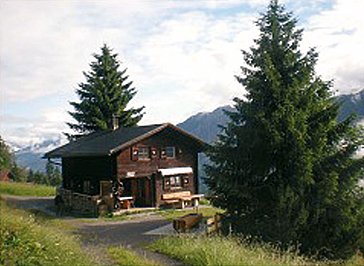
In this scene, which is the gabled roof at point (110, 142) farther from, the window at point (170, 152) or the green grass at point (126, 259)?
the green grass at point (126, 259)

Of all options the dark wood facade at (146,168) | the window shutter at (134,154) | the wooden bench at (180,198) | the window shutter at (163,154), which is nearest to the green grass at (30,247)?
the dark wood facade at (146,168)

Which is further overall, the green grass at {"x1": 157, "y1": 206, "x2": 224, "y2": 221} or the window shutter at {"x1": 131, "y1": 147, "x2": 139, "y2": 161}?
the window shutter at {"x1": 131, "y1": 147, "x2": 139, "y2": 161}

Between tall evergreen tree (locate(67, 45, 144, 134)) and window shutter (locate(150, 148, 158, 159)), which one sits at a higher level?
tall evergreen tree (locate(67, 45, 144, 134))

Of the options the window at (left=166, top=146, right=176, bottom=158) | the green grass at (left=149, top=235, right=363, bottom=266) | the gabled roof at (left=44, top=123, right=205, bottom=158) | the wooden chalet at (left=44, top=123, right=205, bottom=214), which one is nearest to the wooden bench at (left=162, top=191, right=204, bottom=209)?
the wooden chalet at (left=44, top=123, right=205, bottom=214)

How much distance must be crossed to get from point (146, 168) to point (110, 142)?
3.00 meters

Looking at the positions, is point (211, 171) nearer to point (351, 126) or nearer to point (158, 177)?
point (351, 126)

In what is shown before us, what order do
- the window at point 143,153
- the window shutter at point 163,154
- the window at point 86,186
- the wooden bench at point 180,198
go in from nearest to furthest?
the window at point 143,153 → the wooden bench at point 180,198 → the window at point 86,186 → the window shutter at point 163,154

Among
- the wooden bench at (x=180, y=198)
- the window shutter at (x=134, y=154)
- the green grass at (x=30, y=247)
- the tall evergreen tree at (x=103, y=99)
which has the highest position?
the tall evergreen tree at (x=103, y=99)

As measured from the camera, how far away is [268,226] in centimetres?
1794

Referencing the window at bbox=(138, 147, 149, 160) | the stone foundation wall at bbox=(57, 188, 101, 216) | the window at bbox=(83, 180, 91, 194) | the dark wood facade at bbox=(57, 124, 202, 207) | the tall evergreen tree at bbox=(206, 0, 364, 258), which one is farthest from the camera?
the window at bbox=(83, 180, 91, 194)

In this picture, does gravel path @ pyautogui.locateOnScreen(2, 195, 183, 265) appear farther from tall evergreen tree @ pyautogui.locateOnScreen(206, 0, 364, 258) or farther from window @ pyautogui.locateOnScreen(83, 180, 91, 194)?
tall evergreen tree @ pyautogui.locateOnScreen(206, 0, 364, 258)

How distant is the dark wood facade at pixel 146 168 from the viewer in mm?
33016

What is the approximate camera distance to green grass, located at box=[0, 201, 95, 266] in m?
9.88

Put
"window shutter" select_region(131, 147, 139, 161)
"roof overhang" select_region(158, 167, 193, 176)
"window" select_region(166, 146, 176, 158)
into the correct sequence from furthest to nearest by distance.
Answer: "window" select_region(166, 146, 176, 158)
"roof overhang" select_region(158, 167, 193, 176)
"window shutter" select_region(131, 147, 139, 161)
